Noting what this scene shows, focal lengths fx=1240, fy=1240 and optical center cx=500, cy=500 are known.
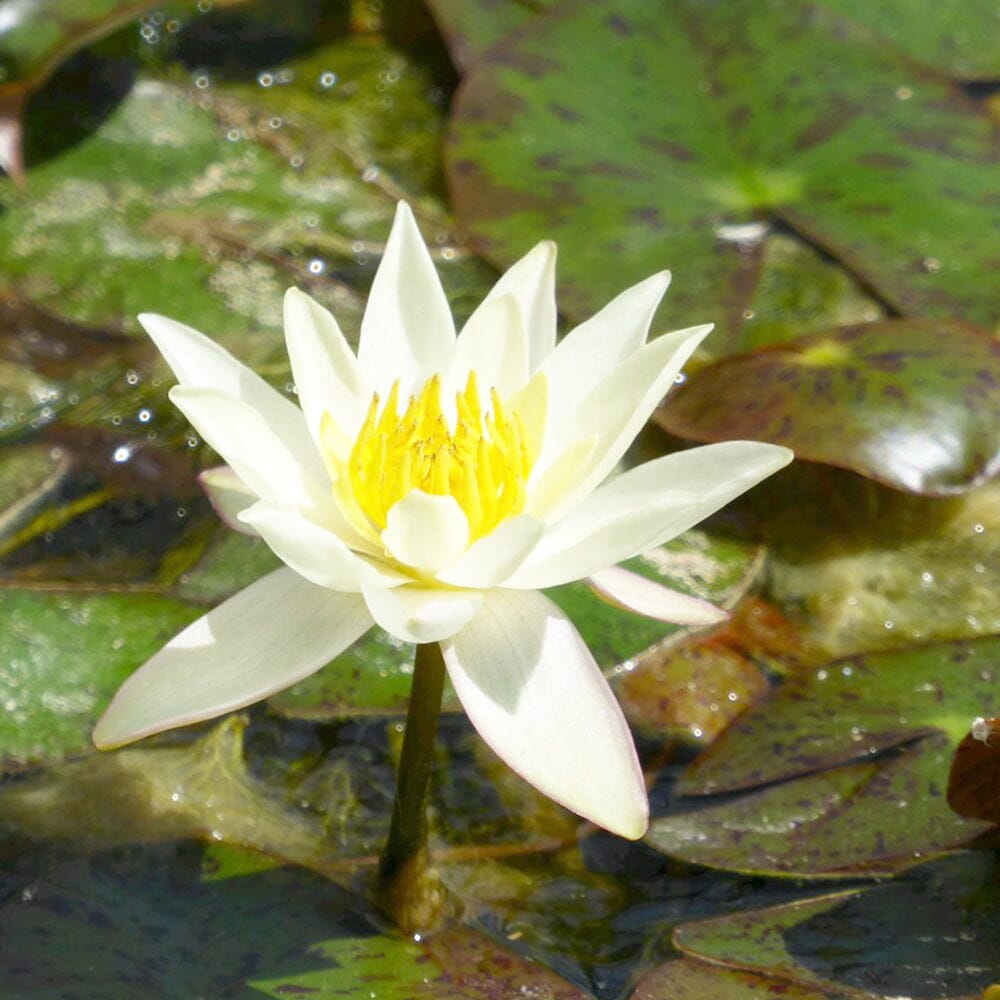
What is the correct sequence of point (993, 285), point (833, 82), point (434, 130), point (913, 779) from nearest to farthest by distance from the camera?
point (913, 779)
point (993, 285)
point (833, 82)
point (434, 130)

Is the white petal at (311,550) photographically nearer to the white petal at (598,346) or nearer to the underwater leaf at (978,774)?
the white petal at (598,346)

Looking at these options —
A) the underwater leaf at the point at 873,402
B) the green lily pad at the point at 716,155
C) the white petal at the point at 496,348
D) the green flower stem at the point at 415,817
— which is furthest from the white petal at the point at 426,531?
the green lily pad at the point at 716,155

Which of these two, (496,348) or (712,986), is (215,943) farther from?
(496,348)

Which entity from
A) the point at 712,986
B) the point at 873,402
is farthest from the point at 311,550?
the point at 873,402

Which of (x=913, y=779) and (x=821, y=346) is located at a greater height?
(x=821, y=346)

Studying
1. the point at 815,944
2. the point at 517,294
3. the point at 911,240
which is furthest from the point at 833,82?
the point at 815,944

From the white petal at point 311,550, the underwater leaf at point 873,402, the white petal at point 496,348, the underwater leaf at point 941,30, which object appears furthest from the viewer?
the underwater leaf at point 941,30

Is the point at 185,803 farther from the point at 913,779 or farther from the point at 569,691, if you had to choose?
the point at 913,779
